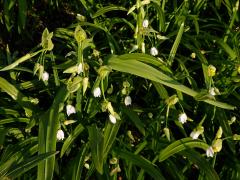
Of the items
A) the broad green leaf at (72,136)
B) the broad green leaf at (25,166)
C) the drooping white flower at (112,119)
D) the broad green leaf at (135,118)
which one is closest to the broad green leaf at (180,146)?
the broad green leaf at (135,118)

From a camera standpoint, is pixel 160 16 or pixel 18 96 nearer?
pixel 18 96

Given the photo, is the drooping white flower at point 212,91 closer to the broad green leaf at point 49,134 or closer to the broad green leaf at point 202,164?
the broad green leaf at point 202,164

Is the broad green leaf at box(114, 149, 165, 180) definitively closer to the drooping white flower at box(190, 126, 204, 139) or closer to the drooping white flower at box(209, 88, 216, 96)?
the drooping white flower at box(190, 126, 204, 139)

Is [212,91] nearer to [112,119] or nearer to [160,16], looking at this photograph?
[112,119]

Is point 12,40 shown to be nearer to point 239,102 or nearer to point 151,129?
point 151,129

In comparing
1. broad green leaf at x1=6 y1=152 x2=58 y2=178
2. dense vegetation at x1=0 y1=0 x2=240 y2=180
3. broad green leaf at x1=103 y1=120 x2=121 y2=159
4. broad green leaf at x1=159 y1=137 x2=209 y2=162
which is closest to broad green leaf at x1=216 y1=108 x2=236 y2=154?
dense vegetation at x1=0 y1=0 x2=240 y2=180

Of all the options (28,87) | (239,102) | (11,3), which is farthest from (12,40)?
(239,102)

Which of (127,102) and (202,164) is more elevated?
(127,102)

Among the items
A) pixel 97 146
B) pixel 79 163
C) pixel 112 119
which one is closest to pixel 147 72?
pixel 112 119
